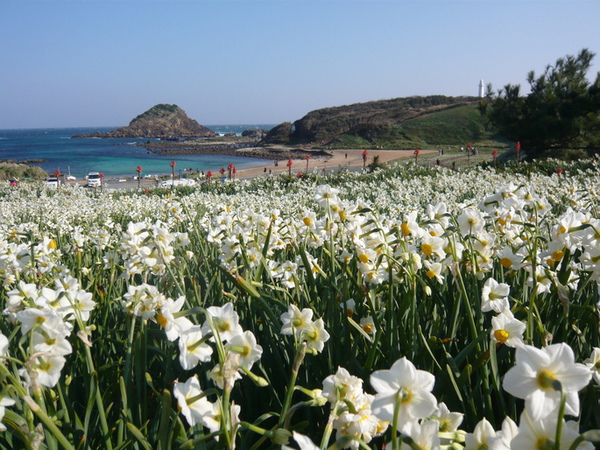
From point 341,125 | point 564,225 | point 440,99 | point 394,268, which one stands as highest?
point 440,99

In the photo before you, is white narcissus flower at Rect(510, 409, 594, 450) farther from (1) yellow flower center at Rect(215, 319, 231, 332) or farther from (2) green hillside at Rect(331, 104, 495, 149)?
(2) green hillside at Rect(331, 104, 495, 149)

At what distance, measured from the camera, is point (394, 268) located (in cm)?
175

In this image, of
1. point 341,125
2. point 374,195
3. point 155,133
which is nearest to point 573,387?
point 374,195

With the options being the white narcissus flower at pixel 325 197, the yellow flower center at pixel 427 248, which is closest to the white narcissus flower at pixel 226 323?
the yellow flower center at pixel 427 248

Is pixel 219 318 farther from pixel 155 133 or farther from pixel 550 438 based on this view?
pixel 155 133

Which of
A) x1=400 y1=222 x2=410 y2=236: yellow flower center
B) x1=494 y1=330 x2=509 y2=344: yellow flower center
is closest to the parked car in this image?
x1=400 y1=222 x2=410 y2=236: yellow flower center

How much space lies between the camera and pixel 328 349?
161 cm

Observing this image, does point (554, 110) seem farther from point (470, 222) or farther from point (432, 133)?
point (432, 133)

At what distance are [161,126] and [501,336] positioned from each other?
12702 cm

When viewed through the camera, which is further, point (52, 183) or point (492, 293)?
point (52, 183)

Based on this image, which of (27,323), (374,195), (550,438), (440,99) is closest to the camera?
(550,438)

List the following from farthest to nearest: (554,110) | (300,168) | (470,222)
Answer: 1. (300,168)
2. (554,110)
3. (470,222)

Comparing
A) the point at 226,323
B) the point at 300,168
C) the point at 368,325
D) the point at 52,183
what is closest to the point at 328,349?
the point at 368,325

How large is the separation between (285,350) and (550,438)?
1109 mm
